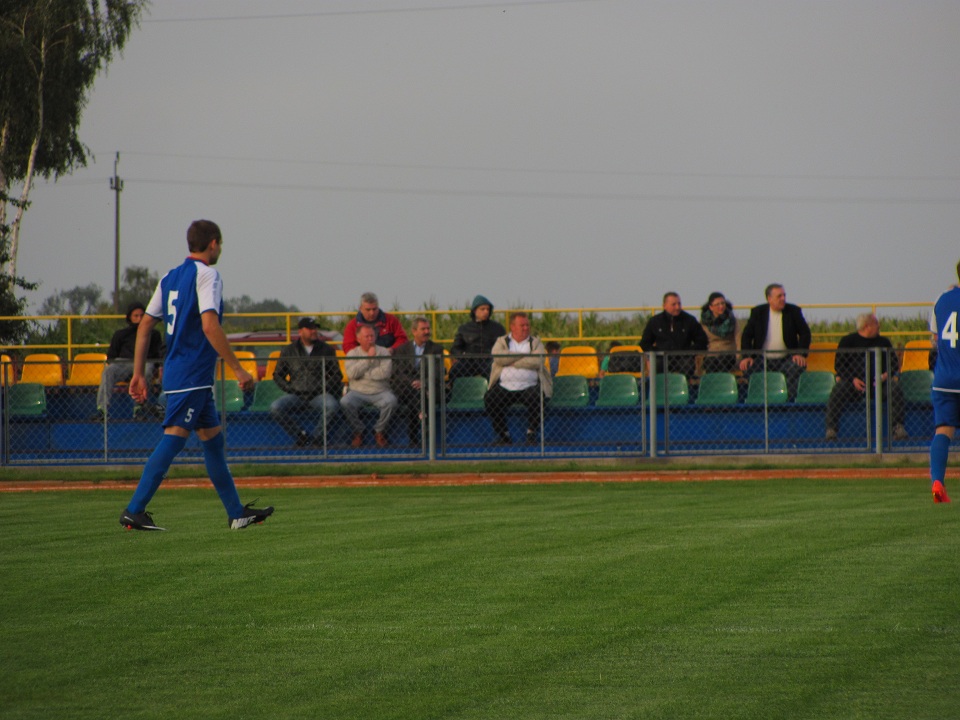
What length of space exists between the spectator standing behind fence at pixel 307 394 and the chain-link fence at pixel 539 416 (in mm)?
17

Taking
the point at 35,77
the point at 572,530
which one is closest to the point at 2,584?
the point at 572,530

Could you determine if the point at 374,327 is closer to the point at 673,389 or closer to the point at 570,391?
the point at 570,391

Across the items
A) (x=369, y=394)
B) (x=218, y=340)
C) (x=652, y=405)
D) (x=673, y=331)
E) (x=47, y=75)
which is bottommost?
(x=652, y=405)

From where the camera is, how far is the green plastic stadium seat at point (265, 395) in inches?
638

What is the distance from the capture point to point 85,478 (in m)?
15.5

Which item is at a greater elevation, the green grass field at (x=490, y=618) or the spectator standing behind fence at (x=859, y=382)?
the spectator standing behind fence at (x=859, y=382)

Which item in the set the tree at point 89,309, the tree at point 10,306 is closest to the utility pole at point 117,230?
the tree at point 89,309

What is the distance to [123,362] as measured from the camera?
52.4 feet

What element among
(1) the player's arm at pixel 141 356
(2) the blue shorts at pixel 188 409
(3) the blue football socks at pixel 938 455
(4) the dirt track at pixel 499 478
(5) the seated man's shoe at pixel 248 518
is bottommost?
(4) the dirt track at pixel 499 478

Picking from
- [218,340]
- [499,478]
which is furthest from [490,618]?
[499,478]

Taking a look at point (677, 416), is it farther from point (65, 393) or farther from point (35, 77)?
point (35, 77)

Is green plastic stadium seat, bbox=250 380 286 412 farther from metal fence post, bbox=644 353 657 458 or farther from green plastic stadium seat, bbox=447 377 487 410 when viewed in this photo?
metal fence post, bbox=644 353 657 458

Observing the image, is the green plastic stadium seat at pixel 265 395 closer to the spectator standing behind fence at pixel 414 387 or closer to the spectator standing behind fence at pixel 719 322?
the spectator standing behind fence at pixel 414 387

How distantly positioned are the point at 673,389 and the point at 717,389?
0.54m
